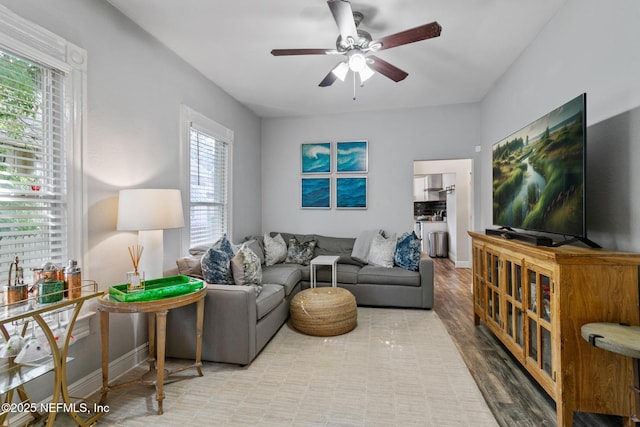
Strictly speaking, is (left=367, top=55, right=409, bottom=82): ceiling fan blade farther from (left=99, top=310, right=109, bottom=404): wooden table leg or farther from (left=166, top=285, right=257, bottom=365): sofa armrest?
(left=99, top=310, right=109, bottom=404): wooden table leg

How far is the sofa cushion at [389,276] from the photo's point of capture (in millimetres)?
3965

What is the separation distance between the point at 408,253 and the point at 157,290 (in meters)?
3.04

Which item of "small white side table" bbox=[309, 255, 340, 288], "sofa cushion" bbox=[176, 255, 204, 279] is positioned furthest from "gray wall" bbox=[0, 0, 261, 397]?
"small white side table" bbox=[309, 255, 340, 288]

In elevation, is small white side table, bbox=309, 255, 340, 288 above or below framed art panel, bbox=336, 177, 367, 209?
below

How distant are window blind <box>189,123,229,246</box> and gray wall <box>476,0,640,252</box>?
340cm

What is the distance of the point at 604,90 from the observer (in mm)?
2014

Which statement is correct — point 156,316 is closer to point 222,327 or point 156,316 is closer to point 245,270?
point 222,327

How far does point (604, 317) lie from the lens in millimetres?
1683

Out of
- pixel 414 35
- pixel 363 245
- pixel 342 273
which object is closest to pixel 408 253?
pixel 363 245

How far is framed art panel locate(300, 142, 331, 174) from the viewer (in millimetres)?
5152

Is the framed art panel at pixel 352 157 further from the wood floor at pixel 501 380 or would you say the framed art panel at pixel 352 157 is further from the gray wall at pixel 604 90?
the gray wall at pixel 604 90

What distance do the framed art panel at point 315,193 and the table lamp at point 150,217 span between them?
2878 mm

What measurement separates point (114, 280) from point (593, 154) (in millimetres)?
3565

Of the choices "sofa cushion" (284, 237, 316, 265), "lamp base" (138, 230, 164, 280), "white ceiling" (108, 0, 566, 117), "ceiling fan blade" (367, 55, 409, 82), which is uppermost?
"white ceiling" (108, 0, 566, 117)
